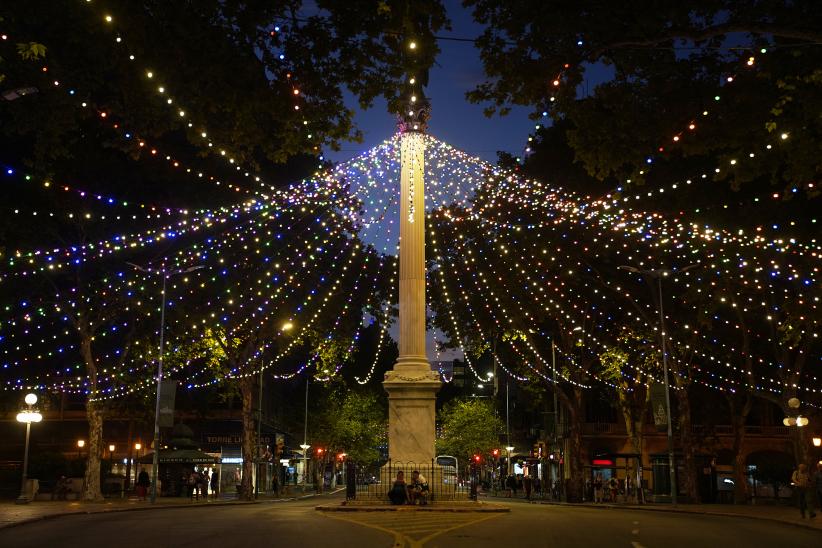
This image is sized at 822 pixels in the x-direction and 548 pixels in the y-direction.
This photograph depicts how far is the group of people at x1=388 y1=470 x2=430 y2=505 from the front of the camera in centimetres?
2236

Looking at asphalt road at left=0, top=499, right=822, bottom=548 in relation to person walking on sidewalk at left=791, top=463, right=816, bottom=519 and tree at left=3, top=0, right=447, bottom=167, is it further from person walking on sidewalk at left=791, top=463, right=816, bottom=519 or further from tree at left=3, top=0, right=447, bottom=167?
tree at left=3, top=0, right=447, bottom=167

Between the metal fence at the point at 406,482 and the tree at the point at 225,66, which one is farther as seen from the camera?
the metal fence at the point at 406,482

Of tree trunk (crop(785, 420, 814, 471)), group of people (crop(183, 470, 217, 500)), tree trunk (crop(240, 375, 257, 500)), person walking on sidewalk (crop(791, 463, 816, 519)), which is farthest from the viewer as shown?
group of people (crop(183, 470, 217, 500))

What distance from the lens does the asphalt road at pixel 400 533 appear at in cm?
1325

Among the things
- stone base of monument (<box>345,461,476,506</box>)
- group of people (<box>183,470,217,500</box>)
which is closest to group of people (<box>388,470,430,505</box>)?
stone base of monument (<box>345,461,476,506</box>)

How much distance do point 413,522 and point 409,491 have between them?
4.87 m

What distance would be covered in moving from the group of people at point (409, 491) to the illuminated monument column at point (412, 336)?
141 cm

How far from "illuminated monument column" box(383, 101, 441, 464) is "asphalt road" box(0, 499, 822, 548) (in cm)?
356

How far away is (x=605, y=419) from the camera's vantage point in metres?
59.0

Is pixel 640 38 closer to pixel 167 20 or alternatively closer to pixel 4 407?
pixel 167 20

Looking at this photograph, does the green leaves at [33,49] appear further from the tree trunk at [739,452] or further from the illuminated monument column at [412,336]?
the tree trunk at [739,452]

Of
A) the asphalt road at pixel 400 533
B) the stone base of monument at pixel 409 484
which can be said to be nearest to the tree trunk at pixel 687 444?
the stone base of monument at pixel 409 484

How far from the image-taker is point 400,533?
48.3 feet

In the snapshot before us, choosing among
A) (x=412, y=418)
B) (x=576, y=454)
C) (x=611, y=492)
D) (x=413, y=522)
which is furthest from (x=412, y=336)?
(x=611, y=492)
